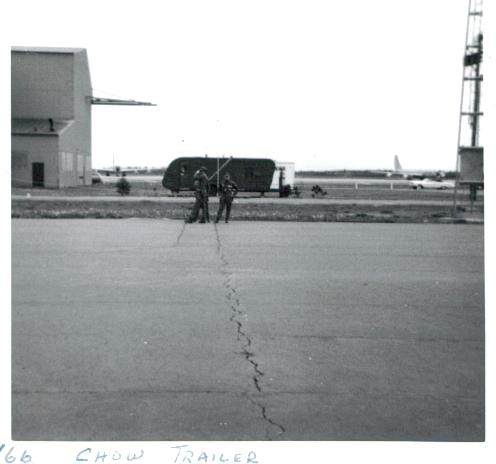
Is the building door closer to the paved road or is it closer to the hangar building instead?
the hangar building

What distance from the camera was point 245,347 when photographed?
19.2ft

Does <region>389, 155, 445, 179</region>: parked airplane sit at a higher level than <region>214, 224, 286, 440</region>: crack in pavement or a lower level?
higher

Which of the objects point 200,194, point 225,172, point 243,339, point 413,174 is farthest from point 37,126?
point 413,174

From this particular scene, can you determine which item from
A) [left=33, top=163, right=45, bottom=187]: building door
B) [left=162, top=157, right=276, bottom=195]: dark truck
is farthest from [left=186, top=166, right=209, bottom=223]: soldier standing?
[left=33, top=163, right=45, bottom=187]: building door

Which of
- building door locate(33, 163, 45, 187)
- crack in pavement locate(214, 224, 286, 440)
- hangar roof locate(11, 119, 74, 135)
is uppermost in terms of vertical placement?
hangar roof locate(11, 119, 74, 135)

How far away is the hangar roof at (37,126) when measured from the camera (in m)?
41.0

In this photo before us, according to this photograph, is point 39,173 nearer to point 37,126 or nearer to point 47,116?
point 37,126

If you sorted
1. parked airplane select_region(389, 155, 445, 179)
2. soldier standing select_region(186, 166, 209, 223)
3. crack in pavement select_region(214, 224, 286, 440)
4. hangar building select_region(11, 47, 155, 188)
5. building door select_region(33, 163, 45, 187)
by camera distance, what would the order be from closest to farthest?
crack in pavement select_region(214, 224, 286, 440) < soldier standing select_region(186, 166, 209, 223) < hangar building select_region(11, 47, 155, 188) < building door select_region(33, 163, 45, 187) < parked airplane select_region(389, 155, 445, 179)

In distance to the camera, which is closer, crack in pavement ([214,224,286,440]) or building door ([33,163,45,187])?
crack in pavement ([214,224,286,440])

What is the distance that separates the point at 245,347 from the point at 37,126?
3982 centimetres

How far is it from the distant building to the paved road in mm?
31119

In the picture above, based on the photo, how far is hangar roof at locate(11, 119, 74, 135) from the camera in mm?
41031

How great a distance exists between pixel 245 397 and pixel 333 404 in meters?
0.60

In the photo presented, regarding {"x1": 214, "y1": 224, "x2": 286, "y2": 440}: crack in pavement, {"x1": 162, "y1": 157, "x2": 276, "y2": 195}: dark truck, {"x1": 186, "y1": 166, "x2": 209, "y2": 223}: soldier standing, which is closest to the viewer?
{"x1": 214, "y1": 224, "x2": 286, "y2": 440}: crack in pavement
